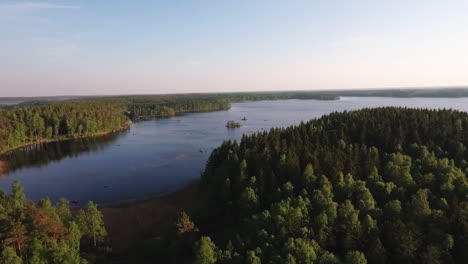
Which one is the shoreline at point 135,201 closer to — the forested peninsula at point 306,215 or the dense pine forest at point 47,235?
the forested peninsula at point 306,215

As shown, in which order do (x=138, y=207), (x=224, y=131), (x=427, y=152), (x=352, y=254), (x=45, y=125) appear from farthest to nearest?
(x=224, y=131), (x=45, y=125), (x=138, y=207), (x=427, y=152), (x=352, y=254)

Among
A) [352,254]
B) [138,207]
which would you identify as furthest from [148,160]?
[352,254]

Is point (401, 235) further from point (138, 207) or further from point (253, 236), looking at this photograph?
point (138, 207)

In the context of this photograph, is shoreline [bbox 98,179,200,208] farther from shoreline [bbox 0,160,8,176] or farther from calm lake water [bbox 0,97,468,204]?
shoreline [bbox 0,160,8,176]

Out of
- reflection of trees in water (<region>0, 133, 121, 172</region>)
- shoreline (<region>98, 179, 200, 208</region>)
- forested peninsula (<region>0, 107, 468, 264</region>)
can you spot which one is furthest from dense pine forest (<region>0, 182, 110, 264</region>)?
reflection of trees in water (<region>0, 133, 121, 172</region>)

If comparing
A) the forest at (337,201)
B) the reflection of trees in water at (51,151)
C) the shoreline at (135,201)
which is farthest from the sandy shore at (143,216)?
the reflection of trees in water at (51,151)

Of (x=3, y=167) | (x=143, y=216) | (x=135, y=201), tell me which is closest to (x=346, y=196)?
(x=143, y=216)

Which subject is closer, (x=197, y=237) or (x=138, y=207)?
(x=197, y=237)
